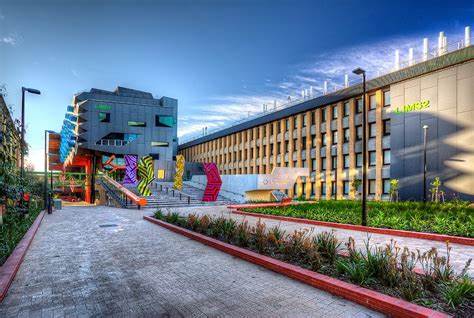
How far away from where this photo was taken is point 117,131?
5475 centimetres

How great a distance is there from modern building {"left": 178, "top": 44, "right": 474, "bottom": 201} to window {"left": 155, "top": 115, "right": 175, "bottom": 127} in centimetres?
2065

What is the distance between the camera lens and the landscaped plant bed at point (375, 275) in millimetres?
4758

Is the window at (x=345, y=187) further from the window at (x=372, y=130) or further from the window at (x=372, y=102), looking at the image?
the window at (x=372, y=102)

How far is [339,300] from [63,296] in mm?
5138

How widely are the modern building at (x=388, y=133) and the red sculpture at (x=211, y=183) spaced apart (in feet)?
46.1

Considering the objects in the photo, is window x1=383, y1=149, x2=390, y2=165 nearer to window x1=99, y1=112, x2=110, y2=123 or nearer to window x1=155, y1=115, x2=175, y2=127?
window x1=155, y1=115, x2=175, y2=127

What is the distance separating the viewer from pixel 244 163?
5400 cm

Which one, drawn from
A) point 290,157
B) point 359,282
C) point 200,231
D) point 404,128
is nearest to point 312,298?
point 359,282

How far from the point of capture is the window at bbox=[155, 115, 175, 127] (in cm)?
5953

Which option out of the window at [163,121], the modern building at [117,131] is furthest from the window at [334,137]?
the window at [163,121]

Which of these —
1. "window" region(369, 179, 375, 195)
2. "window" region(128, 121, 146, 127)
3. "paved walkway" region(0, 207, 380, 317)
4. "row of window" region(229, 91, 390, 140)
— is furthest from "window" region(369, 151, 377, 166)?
"window" region(128, 121, 146, 127)

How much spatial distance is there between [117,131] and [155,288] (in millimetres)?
53538

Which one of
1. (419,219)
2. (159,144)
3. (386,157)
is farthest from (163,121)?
(419,219)

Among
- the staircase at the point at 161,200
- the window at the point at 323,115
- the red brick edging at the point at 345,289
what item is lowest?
the staircase at the point at 161,200
